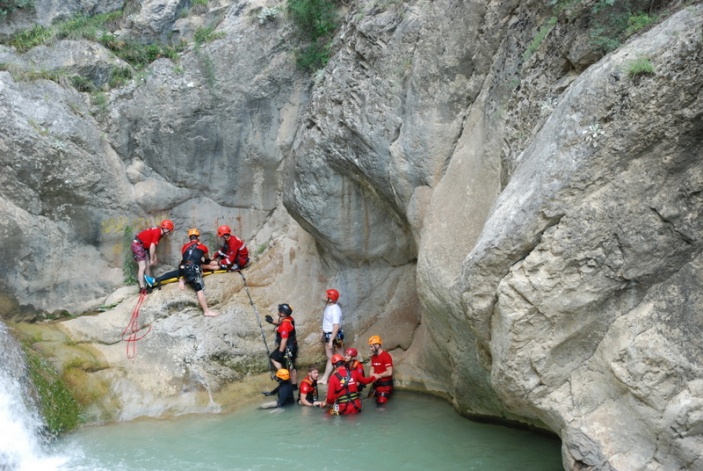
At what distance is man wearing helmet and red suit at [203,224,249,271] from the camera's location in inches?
554

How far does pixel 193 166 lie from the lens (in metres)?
14.8

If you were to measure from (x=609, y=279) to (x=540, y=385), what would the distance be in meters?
1.39

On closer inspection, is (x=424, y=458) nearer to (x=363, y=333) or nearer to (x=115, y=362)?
(x=363, y=333)

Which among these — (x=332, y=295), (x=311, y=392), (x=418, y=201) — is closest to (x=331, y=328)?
(x=332, y=295)

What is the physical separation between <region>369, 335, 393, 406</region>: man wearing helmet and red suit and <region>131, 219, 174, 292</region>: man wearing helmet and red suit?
434cm

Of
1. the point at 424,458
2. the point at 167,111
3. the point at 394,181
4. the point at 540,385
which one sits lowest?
the point at 424,458

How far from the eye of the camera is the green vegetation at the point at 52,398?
435 inches

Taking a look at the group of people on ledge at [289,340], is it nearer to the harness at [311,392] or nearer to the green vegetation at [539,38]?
the harness at [311,392]

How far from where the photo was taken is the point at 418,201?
37.3 ft

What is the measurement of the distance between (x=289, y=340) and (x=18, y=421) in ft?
14.4

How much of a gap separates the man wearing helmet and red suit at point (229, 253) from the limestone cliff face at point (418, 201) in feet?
1.47

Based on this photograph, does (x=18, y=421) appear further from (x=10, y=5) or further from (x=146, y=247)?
(x=10, y=5)

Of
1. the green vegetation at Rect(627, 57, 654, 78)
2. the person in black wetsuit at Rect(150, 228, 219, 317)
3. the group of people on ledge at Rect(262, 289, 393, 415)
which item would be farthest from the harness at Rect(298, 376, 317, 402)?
the green vegetation at Rect(627, 57, 654, 78)

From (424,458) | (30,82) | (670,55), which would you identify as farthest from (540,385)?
(30,82)
